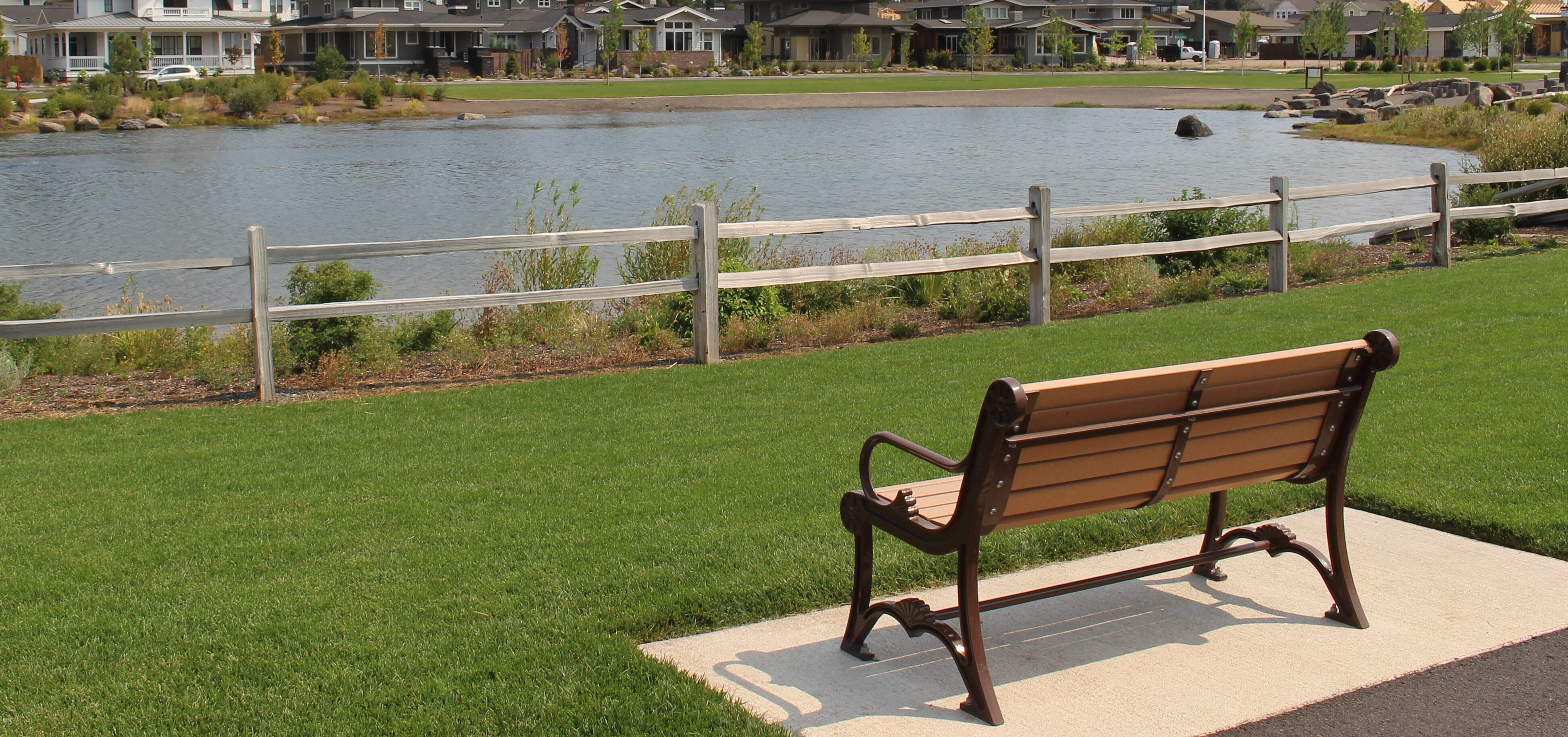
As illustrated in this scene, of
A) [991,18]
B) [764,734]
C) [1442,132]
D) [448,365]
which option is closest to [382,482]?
[764,734]

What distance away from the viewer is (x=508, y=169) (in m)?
38.8

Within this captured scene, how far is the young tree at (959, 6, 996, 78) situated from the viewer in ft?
332

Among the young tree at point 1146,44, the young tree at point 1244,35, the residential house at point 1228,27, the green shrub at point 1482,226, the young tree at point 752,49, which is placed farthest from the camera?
the residential house at point 1228,27

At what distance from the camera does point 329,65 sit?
81.6 m

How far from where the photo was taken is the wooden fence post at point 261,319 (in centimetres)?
968

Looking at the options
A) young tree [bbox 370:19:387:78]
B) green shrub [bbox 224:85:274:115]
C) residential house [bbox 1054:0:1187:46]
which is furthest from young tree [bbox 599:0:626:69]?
residential house [bbox 1054:0:1187:46]

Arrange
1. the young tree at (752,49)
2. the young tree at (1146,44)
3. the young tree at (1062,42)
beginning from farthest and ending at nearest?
the young tree at (1146,44) < the young tree at (1062,42) < the young tree at (752,49)

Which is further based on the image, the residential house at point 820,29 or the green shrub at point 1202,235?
the residential house at point 820,29

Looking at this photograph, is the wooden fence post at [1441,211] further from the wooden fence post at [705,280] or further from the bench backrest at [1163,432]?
the bench backrest at [1163,432]

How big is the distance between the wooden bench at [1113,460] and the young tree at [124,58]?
8022cm

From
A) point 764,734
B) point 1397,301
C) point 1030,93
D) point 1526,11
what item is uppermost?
point 1526,11

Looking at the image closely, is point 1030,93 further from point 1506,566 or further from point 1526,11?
point 1506,566

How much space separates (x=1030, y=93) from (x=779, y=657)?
74384 mm

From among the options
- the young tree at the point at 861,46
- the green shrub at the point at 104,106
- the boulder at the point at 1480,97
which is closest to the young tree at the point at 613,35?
the young tree at the point at 861,46
